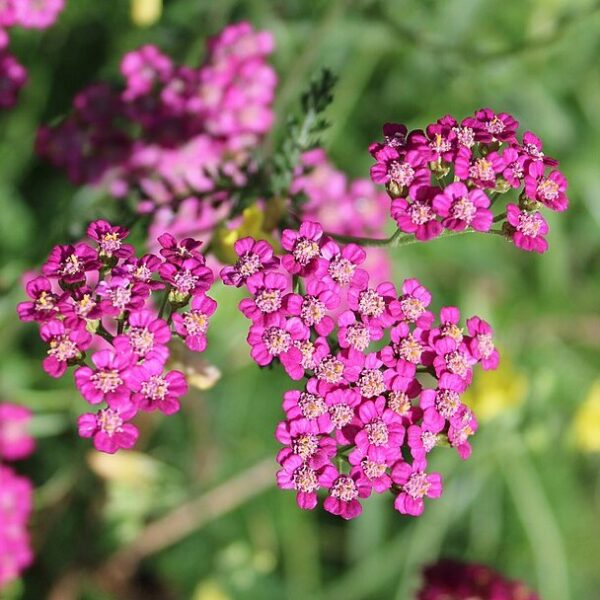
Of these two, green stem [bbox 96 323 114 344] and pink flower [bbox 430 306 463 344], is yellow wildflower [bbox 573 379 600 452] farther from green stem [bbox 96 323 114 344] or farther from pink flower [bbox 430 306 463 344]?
green stem [bbox 96 323 114 344]

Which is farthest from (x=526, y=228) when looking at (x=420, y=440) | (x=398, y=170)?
(x=420, y=440)

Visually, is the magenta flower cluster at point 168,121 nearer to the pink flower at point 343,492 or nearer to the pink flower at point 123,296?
the pink flower at point 123,296

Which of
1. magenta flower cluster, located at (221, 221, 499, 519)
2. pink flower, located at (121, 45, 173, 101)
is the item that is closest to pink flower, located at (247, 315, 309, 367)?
magenta flower cluster, located at (221, 221, 499, 519)

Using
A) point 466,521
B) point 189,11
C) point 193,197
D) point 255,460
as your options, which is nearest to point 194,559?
point 255,460

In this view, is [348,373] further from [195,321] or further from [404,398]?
[195,321]

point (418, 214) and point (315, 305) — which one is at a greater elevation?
point (418, 214)

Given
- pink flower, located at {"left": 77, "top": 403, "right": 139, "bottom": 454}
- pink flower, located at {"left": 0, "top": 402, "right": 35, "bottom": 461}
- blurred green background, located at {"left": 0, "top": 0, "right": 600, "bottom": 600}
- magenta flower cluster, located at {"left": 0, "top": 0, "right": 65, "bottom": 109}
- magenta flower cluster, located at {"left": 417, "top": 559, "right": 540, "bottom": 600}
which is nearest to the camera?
pink flower, located at {"left": 77, "top": 403, "right": 139, "bottom": 454}

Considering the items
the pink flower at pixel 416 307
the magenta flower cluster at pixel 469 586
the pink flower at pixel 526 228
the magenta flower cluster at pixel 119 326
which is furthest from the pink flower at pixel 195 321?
the magenta flower cluster at pixel 469 586
